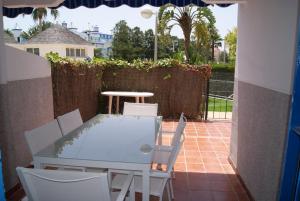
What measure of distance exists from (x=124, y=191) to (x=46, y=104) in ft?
9.77

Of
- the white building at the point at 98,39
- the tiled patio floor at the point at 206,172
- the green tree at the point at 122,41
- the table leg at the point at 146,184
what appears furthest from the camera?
the white building at the point at 98,39

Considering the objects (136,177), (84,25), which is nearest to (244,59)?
(136,177)

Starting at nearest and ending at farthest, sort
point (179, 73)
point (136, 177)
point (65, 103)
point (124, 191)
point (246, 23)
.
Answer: point (124, 191) → point (136, 177) → point (246, 23) → point (65, 103) → point (179, 73)

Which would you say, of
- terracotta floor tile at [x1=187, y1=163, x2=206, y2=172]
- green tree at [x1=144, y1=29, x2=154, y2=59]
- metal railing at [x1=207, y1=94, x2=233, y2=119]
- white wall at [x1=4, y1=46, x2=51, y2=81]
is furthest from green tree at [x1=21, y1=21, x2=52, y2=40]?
terracotta floor tile at [x1=187, y1=163, x2=206, y2=172]

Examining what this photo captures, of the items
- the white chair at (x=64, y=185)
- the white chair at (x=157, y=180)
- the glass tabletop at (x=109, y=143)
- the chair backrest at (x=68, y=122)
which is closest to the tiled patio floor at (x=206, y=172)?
the white chair at (x=157, y=180)

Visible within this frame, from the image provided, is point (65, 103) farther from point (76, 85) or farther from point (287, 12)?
point (287, 12)

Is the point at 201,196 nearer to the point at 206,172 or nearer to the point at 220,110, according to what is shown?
the point at 206,172

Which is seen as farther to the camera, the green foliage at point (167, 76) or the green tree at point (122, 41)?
the green tree at point (122, 41)

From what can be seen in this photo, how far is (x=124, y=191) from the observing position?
1.90m

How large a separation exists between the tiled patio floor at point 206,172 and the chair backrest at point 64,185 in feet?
5.29

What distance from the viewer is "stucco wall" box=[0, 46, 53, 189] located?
3150 millimetres

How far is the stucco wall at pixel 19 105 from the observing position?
3150mm

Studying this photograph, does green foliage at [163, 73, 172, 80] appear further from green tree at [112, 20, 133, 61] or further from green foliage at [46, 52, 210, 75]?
green tree at [112, 20, 133, 61]

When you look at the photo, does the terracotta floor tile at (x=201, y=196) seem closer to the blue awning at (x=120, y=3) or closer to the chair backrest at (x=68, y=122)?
the chair backrest at (x=68, y=122)
